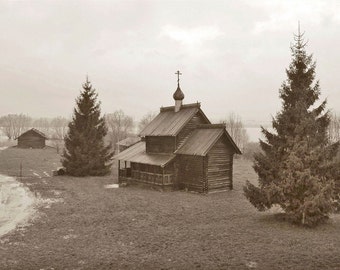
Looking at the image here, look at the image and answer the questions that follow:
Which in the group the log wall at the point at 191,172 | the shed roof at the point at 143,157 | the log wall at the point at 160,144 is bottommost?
the log wall at the point at 191,172

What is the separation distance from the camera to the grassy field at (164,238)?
1216 centimetres

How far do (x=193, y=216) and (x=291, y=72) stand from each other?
10.1 meters

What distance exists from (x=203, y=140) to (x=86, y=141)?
1590 centimetres

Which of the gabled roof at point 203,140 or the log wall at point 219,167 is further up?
the gabled roof at point 203,140

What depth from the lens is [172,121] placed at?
1232 inches

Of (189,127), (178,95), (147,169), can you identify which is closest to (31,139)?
(147,169)

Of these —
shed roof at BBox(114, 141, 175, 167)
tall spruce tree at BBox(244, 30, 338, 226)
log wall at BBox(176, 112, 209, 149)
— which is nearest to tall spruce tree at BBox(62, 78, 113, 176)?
shed roof at BBox(114, 141, 175, 167)

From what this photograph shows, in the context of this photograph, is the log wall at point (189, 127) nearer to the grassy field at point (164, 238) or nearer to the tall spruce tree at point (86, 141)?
the grassy field at point (164, 238)

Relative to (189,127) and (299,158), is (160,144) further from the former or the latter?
(299,158)

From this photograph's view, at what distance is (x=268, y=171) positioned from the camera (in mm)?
18188

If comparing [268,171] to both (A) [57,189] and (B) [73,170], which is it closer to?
(A) [57,189]

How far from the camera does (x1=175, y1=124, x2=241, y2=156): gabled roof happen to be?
2703cm

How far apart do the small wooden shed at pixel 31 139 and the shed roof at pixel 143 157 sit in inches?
1777

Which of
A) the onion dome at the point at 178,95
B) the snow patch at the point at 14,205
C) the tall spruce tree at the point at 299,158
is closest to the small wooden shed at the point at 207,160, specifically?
the onion dome at the point at 178,95
